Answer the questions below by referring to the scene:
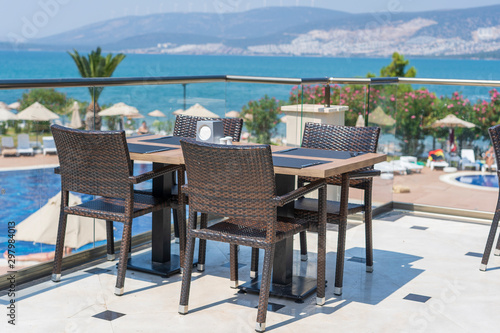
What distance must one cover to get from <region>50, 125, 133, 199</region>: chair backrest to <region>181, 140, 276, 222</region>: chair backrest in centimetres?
49

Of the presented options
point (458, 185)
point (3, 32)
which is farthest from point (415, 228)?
point (3, 32)

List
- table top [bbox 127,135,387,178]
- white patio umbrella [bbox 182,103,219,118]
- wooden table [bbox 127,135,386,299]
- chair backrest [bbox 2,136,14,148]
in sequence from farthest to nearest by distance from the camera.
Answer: white patio umbrella [bbox 182,103,219,118] → chair backrest [bbox 2,136,14,148] → wooden table [bbox 127,135,386,299] → table top [bbox 127,135,387,178]

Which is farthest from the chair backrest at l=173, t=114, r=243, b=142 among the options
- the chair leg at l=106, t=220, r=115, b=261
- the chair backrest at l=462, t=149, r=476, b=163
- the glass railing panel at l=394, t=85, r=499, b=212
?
the chair backrest at l=462, t=149, r=476, b=163

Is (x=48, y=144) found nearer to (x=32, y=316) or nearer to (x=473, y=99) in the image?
(x=32, y=316)

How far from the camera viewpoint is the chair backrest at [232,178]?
3139 millimetres

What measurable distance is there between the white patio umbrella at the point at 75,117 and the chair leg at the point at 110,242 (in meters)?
0.66

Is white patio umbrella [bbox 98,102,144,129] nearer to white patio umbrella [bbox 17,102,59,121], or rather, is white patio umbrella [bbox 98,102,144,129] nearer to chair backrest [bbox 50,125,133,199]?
white patio umbrella [bbox 17,102,59,121]

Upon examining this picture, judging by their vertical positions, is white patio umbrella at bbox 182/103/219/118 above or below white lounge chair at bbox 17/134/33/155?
above

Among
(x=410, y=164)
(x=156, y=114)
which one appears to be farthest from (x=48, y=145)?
(x=410, y=164)

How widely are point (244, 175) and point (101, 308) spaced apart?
1.09 metres

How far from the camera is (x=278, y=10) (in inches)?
2500

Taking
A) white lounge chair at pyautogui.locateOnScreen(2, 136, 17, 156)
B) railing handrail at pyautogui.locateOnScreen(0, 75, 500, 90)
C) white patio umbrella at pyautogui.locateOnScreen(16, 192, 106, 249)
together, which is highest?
railing handrail at pyautogui.locateOnScreen(0, 75, 500, 90)

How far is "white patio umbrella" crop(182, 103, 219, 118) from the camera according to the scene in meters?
5.39

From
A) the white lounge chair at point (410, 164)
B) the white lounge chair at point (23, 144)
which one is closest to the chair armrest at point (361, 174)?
the white lounge chair at point (23, 144)
